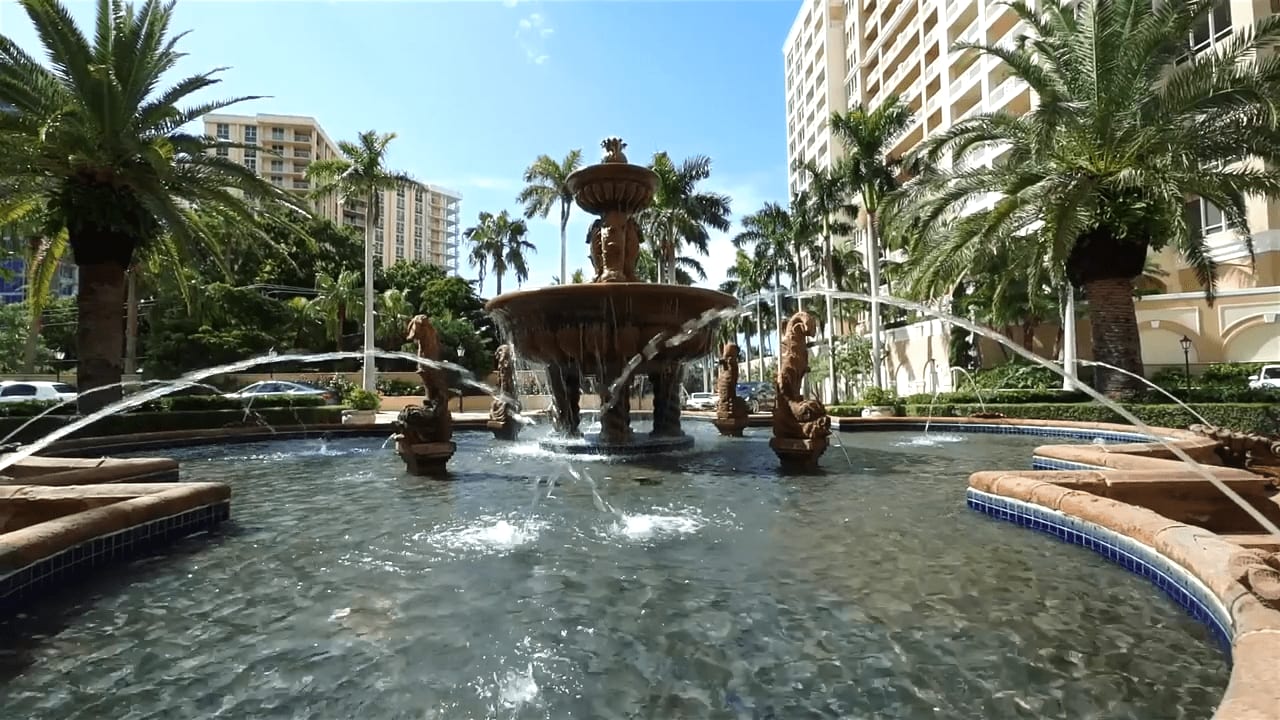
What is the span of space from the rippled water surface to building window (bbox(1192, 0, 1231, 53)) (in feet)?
109

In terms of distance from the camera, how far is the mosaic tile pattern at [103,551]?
4.03 metres

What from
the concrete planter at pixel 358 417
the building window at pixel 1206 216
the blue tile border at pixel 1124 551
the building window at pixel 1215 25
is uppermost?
the building window at pixel 1215 25

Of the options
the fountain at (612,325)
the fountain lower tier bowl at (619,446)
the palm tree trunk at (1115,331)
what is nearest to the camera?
the fountain at (612,325)

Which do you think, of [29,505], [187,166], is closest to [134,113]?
[187,166]

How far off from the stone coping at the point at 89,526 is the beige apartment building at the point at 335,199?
62571mm

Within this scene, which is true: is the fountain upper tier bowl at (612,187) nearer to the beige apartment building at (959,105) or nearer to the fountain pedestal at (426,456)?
the fountain pedestal at (426,456)

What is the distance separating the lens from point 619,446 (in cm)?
1147

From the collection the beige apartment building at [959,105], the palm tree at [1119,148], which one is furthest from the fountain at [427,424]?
the beige apartment building at [959,105]

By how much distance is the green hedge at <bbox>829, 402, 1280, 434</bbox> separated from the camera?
13.2 m

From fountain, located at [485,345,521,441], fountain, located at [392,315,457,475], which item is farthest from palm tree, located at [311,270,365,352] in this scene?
fountain, located at [392,315,457,475]

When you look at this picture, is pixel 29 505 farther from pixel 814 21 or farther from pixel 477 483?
pixel 814 21

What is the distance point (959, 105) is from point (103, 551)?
50.8 meters

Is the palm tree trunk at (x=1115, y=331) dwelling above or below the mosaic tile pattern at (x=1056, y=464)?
above

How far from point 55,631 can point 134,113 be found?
1560cm
